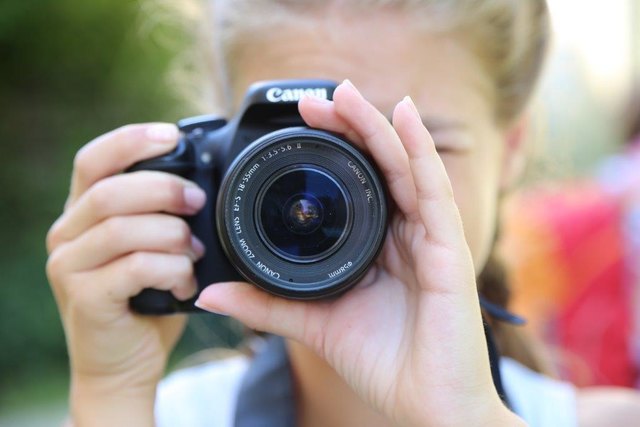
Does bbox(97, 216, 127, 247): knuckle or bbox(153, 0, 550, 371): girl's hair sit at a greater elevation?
bbox(153, 0, 550, 371): girl's hair

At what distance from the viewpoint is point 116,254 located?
3.67 feet

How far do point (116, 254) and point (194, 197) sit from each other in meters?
0.13

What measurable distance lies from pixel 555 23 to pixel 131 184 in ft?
2.78

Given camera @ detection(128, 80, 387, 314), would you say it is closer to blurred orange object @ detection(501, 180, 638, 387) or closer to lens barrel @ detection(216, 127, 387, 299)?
lens barrel @ detection(216, 127, 387, 299)

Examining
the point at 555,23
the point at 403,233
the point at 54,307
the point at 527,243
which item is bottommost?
the point at 54,307

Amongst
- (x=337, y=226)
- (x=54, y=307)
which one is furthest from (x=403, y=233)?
(x=54, y=307)

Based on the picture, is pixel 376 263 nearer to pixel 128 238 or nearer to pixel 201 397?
pixel 128 238

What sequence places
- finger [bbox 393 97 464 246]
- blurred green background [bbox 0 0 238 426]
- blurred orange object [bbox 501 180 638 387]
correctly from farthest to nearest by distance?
blurred green background [bbox 0 0 238 426] → blurred orange object [bbox 501 180 638 387] → finger [bbox 393 97 464 246]

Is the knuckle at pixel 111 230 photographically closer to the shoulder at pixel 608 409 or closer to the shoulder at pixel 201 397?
the shoulder at pixel 201 397

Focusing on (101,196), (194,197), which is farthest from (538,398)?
(101,196)

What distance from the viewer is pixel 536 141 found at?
1665 millimetres

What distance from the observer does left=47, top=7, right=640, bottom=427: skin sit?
908 millimetres

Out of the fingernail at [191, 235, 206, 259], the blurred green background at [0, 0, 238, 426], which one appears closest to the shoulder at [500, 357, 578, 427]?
the fingernail at [191, 235, 206, 259]

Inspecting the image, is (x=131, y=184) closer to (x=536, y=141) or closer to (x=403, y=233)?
(x=403, y=233)
